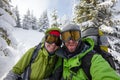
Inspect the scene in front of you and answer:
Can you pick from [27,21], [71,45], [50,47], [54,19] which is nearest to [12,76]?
[50,47]

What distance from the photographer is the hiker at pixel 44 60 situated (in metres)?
5.49

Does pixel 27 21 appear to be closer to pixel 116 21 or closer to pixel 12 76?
pixel 116 21

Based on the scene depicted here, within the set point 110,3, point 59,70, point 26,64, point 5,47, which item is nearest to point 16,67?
point 26,64

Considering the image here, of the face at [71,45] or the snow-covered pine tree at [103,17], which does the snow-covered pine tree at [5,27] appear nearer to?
the snow-covered pine tree at [103,17]

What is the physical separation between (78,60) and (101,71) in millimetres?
623

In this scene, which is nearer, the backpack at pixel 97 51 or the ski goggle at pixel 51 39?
the backpack at pixel 97 51

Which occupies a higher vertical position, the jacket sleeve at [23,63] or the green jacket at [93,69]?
the green jacket at [93,69]

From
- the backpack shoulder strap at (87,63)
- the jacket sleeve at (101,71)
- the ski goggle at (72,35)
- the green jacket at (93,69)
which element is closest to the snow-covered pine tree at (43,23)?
the ski goggle at (72,35)

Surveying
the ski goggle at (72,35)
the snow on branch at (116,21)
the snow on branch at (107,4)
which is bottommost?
the snow on branch at (116,21)

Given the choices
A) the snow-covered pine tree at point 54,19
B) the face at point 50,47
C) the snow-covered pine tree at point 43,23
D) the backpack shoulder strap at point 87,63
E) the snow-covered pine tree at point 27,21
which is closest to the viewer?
the backpack shoulder strap at point 87,63

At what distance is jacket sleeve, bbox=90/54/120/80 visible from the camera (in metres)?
3.85

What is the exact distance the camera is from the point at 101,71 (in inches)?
156

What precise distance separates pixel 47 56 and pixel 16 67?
691 mm

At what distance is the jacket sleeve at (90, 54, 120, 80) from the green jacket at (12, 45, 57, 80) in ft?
4.63
